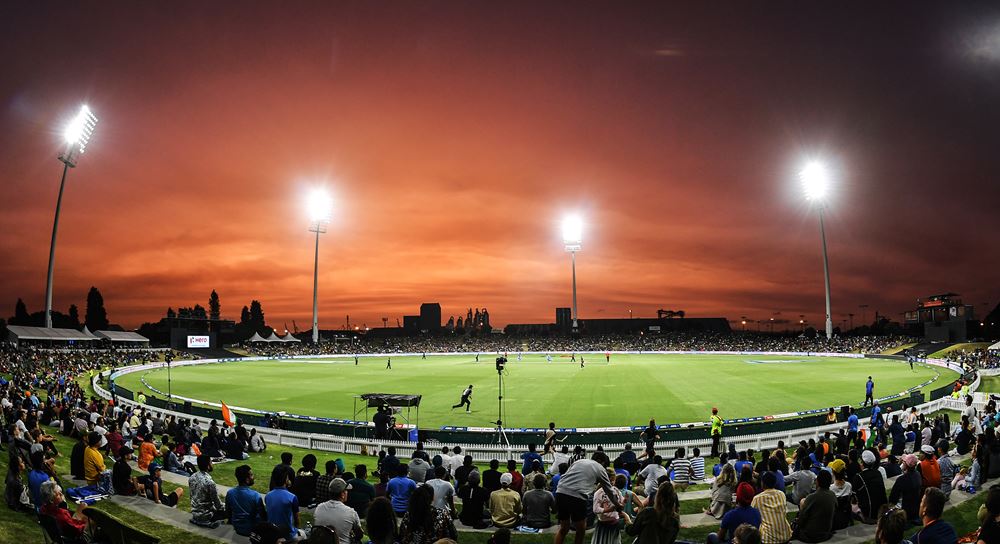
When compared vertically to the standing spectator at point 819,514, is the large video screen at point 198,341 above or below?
below

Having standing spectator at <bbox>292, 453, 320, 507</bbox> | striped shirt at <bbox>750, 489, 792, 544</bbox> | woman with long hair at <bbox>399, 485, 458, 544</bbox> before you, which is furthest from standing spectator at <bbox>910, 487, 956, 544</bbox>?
standing spectator at <bbox>292, 453, 320, 507</bbox>

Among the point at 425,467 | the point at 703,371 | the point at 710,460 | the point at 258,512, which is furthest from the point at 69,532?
the point at 703,371

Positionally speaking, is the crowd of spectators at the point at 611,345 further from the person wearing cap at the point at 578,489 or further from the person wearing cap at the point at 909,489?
the person wearing cap at the point at 578,489

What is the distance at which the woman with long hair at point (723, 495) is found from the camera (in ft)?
35.0

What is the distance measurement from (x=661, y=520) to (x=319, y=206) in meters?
106

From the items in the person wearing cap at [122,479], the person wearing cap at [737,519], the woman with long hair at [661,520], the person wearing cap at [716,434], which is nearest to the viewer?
the woman with long hair at [661,520]

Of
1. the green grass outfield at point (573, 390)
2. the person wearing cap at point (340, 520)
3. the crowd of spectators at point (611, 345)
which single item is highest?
the person wearing cap at point (340, 520)

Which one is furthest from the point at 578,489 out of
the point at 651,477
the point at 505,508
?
the point at 651,477

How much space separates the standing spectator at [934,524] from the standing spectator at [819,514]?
69.1 inches

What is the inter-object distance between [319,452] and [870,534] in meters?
18.2

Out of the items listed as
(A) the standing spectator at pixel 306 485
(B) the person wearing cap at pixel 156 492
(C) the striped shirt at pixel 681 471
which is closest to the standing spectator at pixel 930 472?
(C) the striped shirt at pixel 681 471

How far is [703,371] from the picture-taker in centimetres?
5747

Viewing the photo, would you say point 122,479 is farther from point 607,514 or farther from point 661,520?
point 661,520

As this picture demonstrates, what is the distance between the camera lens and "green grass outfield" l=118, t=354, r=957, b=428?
1236 inches
